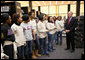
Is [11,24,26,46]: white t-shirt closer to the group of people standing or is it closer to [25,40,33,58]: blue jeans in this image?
the group of people standing

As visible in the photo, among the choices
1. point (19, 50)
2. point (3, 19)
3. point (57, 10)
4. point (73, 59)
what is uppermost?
point (57, 10)

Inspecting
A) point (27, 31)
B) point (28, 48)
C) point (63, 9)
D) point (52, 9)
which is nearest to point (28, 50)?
point (28, 48)

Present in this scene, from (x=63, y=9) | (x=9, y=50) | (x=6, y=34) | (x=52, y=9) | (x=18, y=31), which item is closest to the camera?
(x=6, y=34)

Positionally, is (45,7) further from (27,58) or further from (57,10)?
(27,58)

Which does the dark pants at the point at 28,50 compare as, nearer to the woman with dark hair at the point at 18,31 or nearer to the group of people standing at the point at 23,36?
the group of people standing at the point at 23,36

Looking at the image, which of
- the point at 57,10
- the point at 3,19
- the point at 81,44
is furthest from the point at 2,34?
the point at 57,10

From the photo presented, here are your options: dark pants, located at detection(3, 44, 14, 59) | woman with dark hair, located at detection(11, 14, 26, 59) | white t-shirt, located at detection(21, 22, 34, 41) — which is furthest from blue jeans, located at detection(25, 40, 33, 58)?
dark pants, located at detection(3, 44, 14, 59)

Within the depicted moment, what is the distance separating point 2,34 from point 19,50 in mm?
833

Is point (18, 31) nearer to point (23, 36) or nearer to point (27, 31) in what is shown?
point (23, 36)

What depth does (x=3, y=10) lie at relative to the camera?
11.3 ft

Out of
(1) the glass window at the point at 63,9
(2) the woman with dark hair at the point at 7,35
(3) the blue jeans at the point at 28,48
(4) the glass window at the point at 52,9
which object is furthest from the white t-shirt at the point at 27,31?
(4) the glass window at the point at 52,9

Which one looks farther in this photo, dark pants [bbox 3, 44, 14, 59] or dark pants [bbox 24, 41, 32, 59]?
dark pants [bbox 24, 41, 32, 59]

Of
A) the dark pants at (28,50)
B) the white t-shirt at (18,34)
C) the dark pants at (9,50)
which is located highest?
the white t-shirt at (18,34)

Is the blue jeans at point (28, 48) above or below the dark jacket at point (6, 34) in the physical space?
below
